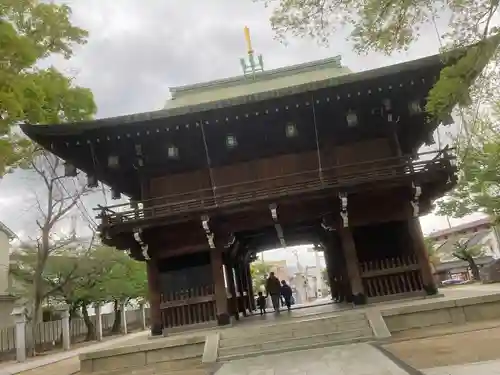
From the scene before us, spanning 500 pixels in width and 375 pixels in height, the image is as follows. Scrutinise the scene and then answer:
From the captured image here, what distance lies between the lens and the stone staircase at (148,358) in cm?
Answer: 1074

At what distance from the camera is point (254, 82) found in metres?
18.1

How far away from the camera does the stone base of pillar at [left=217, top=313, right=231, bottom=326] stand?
12.4 metres

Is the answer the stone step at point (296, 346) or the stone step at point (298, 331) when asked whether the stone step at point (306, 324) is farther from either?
A: the stone step at point (296, 346)

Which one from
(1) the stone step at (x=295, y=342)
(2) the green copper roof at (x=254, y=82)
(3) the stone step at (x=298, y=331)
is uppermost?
(2) the green copper roof at (x=254, y=82)

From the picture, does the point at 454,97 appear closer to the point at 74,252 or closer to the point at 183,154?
the point at 183,154

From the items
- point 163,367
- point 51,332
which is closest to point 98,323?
point 51,332

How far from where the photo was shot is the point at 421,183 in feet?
39.1

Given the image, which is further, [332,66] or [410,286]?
[332,66]

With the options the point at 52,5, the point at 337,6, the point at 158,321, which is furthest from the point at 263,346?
the point at 52,5

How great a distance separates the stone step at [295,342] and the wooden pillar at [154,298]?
11.0ft

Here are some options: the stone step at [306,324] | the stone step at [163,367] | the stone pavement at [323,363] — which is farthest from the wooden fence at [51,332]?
the stone pavement at [323,363]

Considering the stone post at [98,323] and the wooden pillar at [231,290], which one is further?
the stone post at [98,323]

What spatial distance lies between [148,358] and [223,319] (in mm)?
2486

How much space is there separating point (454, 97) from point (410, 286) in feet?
25.9
